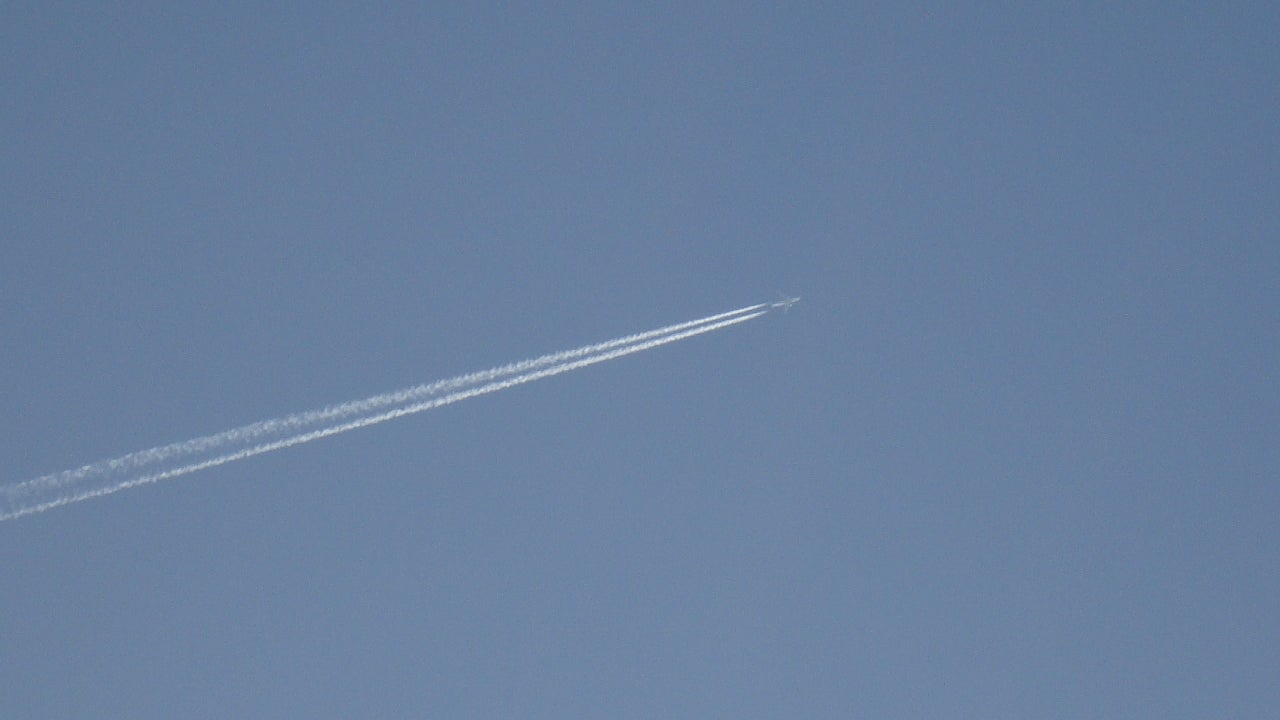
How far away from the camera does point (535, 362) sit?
185 ft

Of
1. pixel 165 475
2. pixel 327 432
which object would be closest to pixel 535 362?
pixel 327 432

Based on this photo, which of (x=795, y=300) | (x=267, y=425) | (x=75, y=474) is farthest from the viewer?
(x=795, y=300)

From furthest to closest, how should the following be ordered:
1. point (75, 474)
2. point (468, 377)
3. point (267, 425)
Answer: point (468, 377) < point (267, 425) < point (75, 474)

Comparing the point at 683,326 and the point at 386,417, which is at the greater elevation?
the point at 683,326

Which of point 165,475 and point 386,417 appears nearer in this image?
point 165,475

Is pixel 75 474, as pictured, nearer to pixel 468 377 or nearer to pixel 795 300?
pixel 468 377

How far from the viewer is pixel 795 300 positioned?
5938 centimetres

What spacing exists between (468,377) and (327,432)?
495cm

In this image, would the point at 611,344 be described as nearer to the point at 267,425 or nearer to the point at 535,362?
the point at 535,362

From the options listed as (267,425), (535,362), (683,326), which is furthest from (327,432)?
(683,326)

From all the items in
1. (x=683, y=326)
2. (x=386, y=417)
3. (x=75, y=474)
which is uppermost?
(x=683, y=326)

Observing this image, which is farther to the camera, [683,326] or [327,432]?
[683,326]

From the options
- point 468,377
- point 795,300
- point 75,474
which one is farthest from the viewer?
point 795,300

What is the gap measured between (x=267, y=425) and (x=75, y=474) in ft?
20.1
